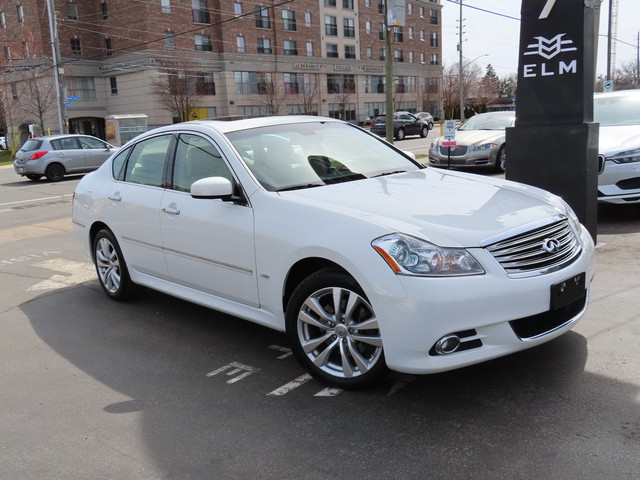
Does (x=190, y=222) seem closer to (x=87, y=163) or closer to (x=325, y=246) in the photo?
(x=325, y=246)

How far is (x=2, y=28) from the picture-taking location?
171 ft

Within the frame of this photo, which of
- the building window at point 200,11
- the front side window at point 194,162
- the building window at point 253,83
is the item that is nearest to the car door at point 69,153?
the front side window at point 194,162

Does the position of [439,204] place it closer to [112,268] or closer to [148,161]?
[148,161]

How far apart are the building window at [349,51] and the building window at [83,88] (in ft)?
83.6

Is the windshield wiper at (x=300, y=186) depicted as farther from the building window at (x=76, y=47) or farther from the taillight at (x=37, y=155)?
the building window at (x=76, y=47)

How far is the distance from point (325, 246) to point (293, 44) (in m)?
56.6

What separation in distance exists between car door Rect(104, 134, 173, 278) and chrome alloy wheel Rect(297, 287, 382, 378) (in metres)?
1.71

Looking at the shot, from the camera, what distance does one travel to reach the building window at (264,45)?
5412cm

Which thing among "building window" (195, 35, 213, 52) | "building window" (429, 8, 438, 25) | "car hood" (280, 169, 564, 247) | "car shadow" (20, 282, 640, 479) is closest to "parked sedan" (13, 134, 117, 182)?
"car shadow" (20, 282, 640, 479)

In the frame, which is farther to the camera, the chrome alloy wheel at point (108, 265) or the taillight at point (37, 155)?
the taillight at point (37, 155)

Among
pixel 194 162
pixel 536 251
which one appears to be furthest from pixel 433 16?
pixel 536 251

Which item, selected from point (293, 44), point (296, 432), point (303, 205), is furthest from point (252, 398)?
point (293, 44)

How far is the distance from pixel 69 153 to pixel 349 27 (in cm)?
4798

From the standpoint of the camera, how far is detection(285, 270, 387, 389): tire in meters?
3.44
